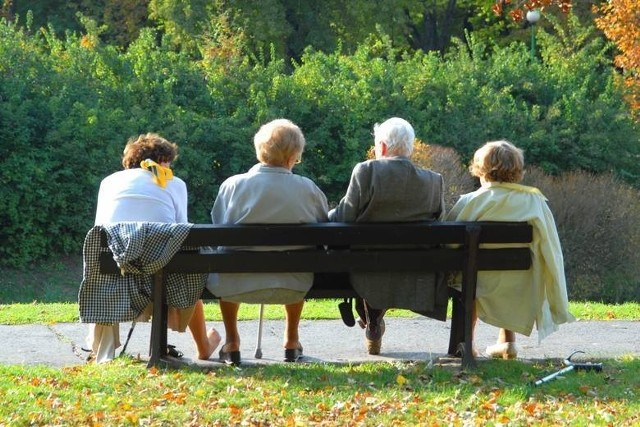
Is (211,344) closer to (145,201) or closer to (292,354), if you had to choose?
(292,354)

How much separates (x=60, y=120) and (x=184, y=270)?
9411 mm

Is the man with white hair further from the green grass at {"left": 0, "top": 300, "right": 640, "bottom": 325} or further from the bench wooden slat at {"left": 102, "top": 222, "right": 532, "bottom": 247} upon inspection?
the green grass at {"left": 0, "top": 300, "right": 640, "bottom": 325}

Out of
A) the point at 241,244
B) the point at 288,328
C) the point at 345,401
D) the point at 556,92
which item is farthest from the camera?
the point at 556,92

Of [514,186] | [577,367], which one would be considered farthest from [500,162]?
[577,367]

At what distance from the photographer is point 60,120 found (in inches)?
Result: 635

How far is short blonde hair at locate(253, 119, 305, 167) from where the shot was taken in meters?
7.43

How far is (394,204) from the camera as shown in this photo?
24.3ft

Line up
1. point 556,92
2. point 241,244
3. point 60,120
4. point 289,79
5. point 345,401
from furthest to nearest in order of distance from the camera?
point 556,92 → point 289,79 → point 60,120 → point 241,244 → point 345,401

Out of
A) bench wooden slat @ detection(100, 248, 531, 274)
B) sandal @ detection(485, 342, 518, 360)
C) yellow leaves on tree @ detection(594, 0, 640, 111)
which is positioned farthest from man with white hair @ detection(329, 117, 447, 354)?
yellow leaves on tree @ detection(594, 0, 640, 111)

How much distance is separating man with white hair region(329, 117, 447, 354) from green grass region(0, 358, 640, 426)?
0.42 m

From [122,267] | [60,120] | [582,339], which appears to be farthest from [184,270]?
[60,120]

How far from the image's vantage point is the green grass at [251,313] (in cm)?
969

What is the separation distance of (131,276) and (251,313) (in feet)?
9.28

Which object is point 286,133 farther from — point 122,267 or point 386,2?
point 386,2
